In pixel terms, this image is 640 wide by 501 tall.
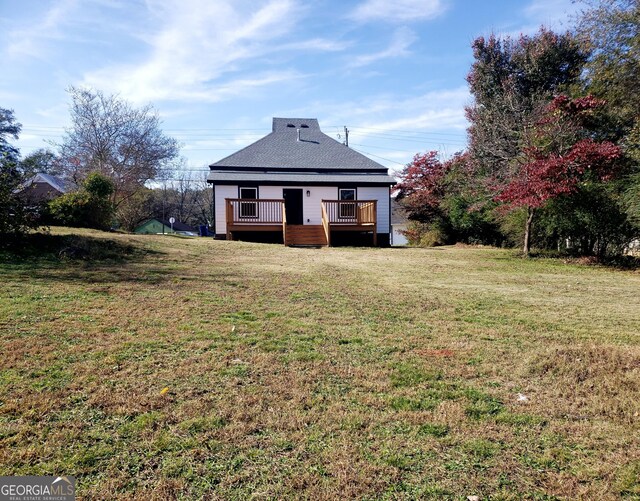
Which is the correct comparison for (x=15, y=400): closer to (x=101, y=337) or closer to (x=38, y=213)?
(x=101, y=337)

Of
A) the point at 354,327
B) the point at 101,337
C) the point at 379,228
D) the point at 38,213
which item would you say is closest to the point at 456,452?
the point at 354,327

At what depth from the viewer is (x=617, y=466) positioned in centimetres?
200

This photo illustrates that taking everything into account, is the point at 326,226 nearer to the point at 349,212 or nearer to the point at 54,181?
the point at 349,212

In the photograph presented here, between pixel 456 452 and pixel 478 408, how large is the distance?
1.91 feet

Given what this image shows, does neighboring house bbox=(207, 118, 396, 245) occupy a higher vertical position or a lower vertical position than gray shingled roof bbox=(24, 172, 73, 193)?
lower

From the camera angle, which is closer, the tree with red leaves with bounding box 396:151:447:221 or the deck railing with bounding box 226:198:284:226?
the deck railing with bounding box 226:198:284:226

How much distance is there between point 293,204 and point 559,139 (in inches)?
417

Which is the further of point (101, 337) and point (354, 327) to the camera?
point (354, 327)

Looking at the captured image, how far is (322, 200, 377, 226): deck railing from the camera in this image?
1608cm

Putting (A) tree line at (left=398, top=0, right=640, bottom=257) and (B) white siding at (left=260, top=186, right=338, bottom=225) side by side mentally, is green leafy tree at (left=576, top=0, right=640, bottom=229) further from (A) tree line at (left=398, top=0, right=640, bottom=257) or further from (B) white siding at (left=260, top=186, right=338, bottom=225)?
(B) white siding at (left=260, top=186, right=338, bottom=225)

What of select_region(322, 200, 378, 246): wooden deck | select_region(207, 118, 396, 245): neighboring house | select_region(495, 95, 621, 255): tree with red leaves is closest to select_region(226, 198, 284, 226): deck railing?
select_region(207, 118, 396, 245): neighboring house

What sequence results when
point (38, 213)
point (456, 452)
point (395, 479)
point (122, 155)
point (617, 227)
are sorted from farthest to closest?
point (122, 155) < point (617, 227) < point (38, 213) < point (456, 452) < point (395, 479)

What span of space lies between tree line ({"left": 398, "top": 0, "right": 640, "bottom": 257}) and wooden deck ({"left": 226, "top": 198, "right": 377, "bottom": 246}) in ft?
14.7

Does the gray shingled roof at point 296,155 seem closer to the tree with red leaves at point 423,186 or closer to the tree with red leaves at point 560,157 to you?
the tree with red leaves at point 423,186
